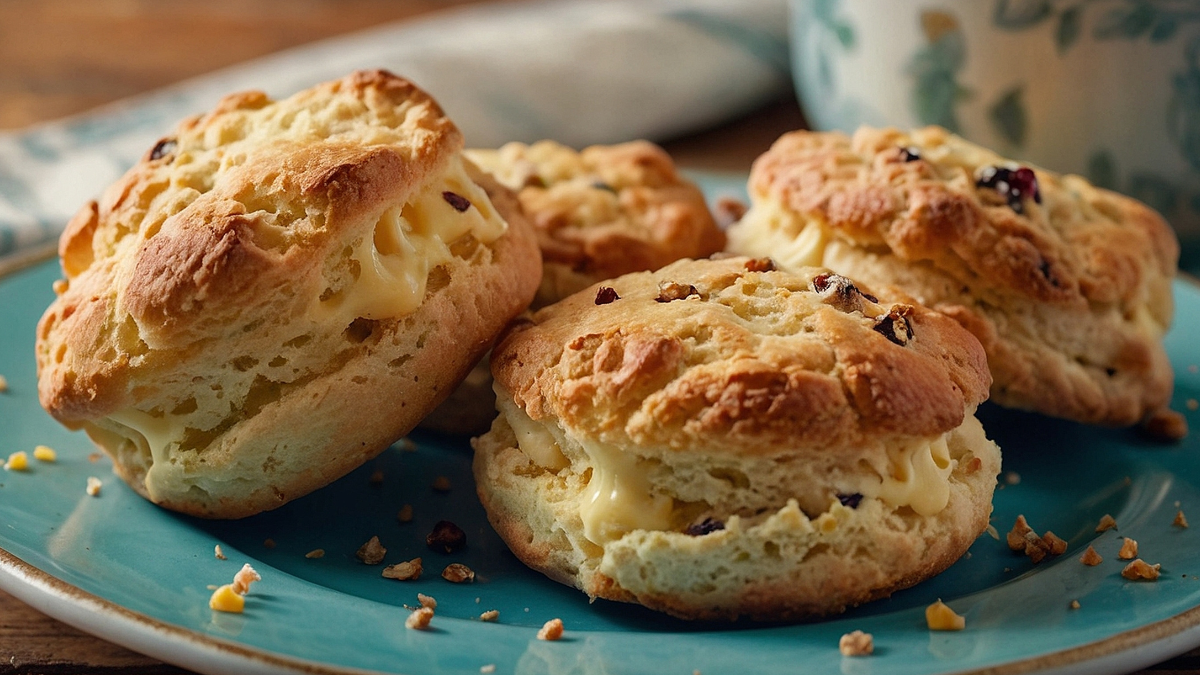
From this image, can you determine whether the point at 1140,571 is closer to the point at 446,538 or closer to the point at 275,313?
the point at 446,538

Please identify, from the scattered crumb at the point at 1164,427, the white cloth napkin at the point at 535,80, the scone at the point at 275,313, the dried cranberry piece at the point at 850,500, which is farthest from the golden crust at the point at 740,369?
the white cloth napkin at the point at 535,80

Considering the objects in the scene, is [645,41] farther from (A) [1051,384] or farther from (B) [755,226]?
(A) [1051,384]

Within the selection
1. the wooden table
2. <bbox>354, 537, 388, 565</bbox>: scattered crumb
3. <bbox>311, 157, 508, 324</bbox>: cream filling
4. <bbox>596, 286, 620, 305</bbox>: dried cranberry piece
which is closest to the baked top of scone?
<bbox>311, 157, 508, 324</bbox>: cream filling

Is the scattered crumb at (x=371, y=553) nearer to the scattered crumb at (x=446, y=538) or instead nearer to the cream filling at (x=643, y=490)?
the scattered crumb at (x=446, y=538)

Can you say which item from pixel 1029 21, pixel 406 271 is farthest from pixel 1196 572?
pixel 1029 21

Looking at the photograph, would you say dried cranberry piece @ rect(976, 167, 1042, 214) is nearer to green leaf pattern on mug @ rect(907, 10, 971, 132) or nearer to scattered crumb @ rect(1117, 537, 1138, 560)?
scattered crumb @ rect(1117, 537, 1138, 560)

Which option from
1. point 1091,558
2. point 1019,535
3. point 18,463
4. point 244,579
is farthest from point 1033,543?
point 18,463
